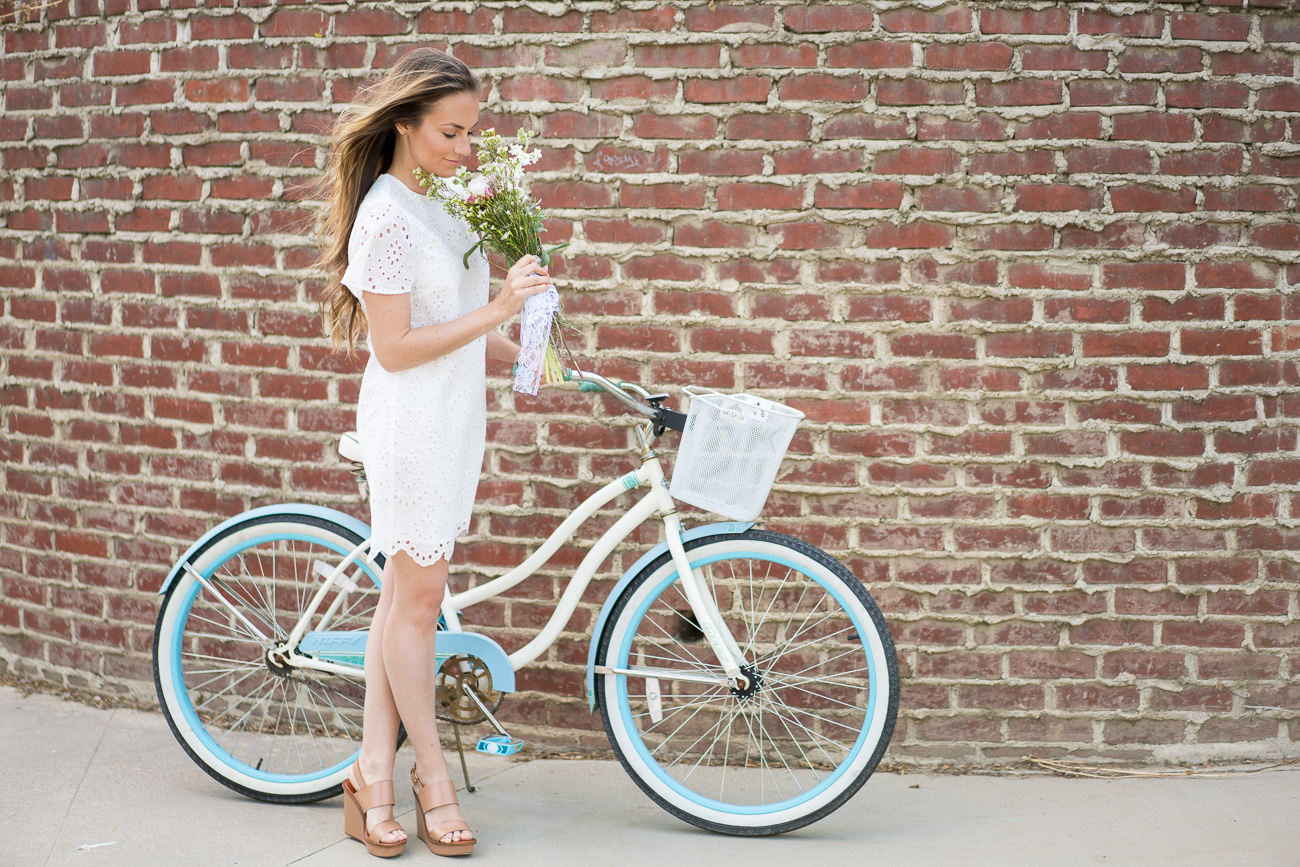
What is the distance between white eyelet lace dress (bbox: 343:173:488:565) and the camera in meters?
2.54

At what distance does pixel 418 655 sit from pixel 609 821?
2.48ft

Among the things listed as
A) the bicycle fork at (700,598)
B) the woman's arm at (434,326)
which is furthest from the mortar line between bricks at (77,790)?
the bicycle fork at (700,598)

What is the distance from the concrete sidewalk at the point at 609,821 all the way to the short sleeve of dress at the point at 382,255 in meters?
1.48

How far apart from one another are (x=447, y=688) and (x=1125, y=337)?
2.26 meters

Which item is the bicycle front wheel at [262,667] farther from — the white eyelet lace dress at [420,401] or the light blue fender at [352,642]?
the white eyelet lace dress at [420,401]

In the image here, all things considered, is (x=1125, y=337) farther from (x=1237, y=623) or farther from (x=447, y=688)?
(x=447, y=688)

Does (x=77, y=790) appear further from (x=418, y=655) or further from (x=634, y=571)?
(x=634, y=571)

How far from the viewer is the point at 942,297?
321 cm

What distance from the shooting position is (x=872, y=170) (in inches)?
126

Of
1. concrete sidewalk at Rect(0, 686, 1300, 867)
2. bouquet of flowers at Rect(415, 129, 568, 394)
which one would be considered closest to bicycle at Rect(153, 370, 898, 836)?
concrete sidewalk at Rect(0, 686, 1300, 867)

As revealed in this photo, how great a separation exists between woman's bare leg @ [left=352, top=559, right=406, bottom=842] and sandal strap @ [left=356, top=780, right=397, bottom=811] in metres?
0.02

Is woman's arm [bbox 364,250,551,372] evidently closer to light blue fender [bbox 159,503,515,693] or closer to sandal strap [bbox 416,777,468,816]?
light blue fender [bbox 159,503,515,693]

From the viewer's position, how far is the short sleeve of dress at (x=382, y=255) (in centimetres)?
248

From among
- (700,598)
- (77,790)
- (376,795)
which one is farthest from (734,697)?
(77,790)
